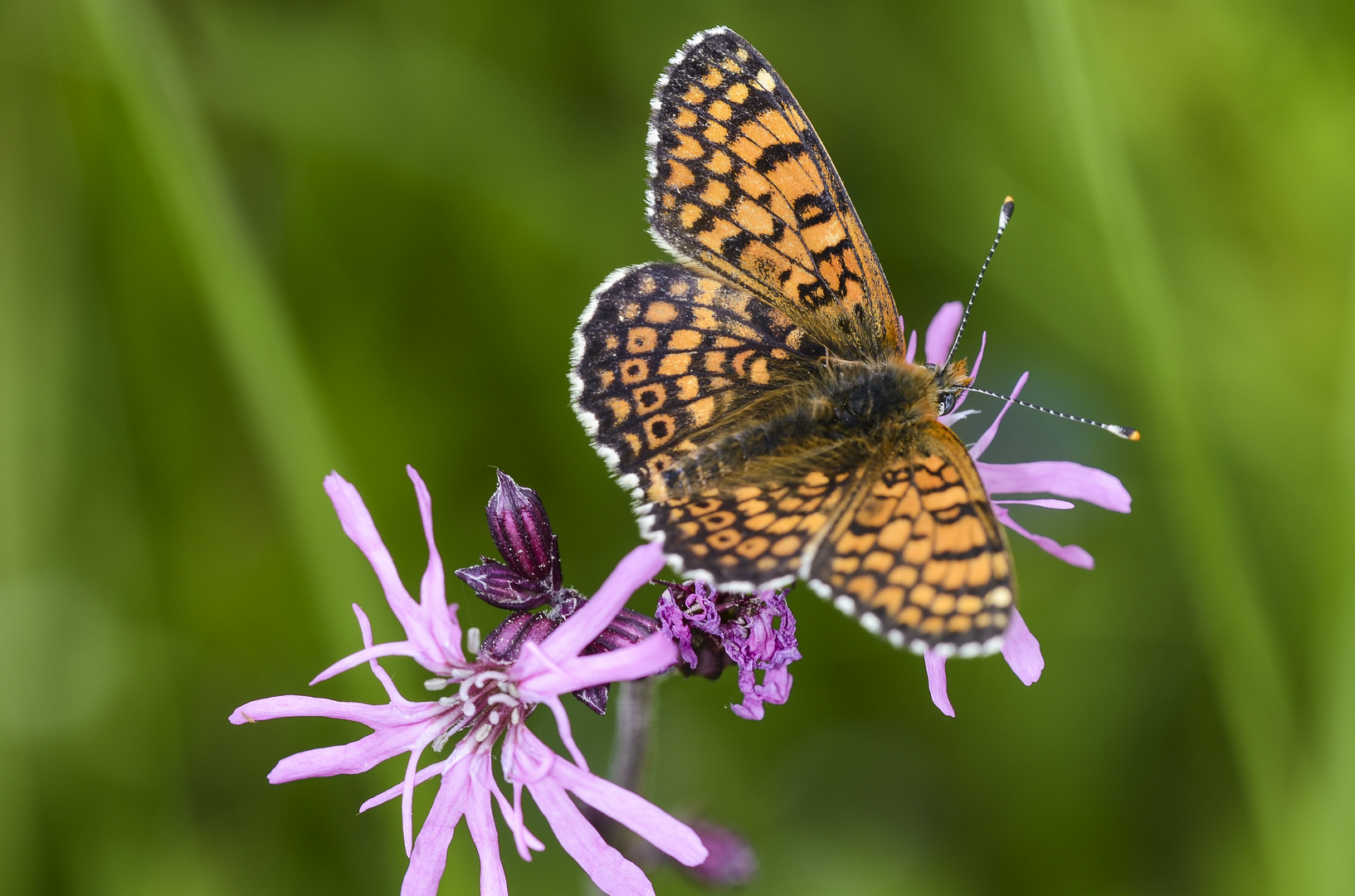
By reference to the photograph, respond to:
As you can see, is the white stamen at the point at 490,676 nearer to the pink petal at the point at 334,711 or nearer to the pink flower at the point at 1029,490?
the pink petal at the point at 334,711

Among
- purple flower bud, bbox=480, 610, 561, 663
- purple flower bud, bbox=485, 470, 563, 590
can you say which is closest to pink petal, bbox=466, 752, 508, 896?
purple flower bud, bbox=480, 610, 561, 663

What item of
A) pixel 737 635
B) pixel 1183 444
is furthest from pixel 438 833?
pixel 1183 444

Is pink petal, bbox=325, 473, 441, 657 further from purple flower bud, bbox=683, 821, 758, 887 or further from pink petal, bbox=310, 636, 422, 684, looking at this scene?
purple flower bud, bbox=683, 821, 758, 887

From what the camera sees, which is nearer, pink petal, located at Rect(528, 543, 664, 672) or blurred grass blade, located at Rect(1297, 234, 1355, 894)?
pink petal, located at Rect(528, 543, 664, 672)

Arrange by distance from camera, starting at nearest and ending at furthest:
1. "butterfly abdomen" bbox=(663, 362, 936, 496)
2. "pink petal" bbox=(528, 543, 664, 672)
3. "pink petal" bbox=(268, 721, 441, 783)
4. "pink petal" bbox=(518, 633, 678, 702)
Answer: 1. "pink petal" bbox=(518, 633, 678, 702)
2. "pink petal" bbox=(528, 543, 664, 672)
3. "pink petal" bbox=(268, 721, 441, 783)
4. "butterfly abdomen" bbox=(663, 362, 936, 496)

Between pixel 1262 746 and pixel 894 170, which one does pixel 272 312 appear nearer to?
pixel 894 170

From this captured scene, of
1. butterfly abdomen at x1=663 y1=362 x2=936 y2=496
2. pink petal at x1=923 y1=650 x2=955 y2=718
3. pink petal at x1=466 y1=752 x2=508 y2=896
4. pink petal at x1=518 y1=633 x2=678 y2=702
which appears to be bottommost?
pink petal at x1=466 y1=752 x2=508 y2=896

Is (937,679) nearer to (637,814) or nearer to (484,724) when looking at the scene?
(637,814)
